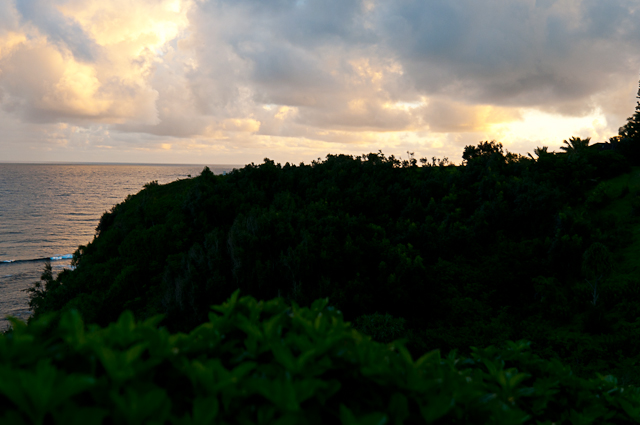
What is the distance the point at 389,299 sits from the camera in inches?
523

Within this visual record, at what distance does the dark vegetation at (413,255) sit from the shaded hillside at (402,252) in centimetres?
7

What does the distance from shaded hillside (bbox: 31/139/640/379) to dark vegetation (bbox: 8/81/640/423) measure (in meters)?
0.07

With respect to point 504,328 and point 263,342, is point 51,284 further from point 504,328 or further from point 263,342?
point 263,342

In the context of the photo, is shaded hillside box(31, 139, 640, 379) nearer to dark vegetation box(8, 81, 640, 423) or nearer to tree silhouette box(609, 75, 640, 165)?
dark vegetation box(8, 81, 640, 423)

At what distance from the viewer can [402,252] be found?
14.8 metres

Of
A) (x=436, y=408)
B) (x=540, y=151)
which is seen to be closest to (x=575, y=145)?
(x=540, y=151)

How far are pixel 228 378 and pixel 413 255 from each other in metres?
14.8

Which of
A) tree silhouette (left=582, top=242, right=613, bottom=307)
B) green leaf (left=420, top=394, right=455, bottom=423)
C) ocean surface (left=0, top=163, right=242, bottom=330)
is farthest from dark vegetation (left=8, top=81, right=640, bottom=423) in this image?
ocean surface (left=0, top=163, right=242, bottom=330)

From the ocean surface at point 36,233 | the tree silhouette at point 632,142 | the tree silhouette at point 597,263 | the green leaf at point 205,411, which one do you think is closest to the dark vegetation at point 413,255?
the tree silhouette at point 597,263

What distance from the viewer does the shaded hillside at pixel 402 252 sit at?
1262 cm

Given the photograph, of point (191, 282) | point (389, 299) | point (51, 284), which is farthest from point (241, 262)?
point (51, 284)

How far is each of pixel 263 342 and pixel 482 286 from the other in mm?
15057

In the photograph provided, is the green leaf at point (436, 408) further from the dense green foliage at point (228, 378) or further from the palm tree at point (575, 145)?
the palm tree at point (575, 145)

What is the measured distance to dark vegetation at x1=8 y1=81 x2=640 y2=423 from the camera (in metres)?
12.4
